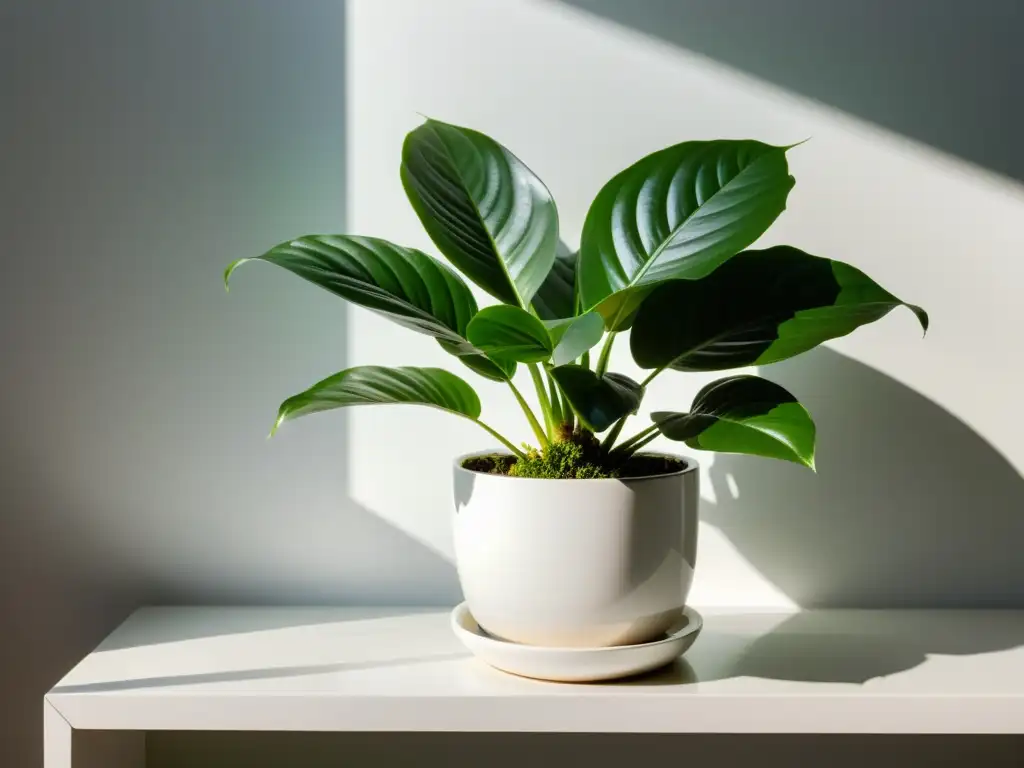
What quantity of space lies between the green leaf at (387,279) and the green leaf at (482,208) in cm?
3

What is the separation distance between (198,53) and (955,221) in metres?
0.88

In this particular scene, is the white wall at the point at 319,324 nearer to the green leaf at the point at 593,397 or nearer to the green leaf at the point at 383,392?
the green leaf at the point at 383,392

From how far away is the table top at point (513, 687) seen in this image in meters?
0.81

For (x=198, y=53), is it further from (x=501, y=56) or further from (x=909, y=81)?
(x=909, y=81)

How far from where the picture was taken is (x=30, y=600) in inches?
43.4

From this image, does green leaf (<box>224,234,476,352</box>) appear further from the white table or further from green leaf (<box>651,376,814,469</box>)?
the white table

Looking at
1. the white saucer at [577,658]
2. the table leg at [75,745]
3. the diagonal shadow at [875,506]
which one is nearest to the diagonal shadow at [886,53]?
the diagonal shadow at [875,506]

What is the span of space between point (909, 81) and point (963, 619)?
0.62 m

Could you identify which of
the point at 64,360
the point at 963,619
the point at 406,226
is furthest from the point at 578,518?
the point at 64,360

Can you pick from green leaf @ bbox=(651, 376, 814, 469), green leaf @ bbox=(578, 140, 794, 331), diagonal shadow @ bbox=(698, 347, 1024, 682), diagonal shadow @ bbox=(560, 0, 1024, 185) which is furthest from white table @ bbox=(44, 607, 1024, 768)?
diagonal shadow @ bbox=(560, 0, 1024, 185)

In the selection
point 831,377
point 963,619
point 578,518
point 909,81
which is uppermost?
point 909,81

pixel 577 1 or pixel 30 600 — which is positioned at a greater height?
pixel 577 1

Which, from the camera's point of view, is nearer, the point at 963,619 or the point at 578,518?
the point at 578,518

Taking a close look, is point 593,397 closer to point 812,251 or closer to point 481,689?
A: point 481,689
